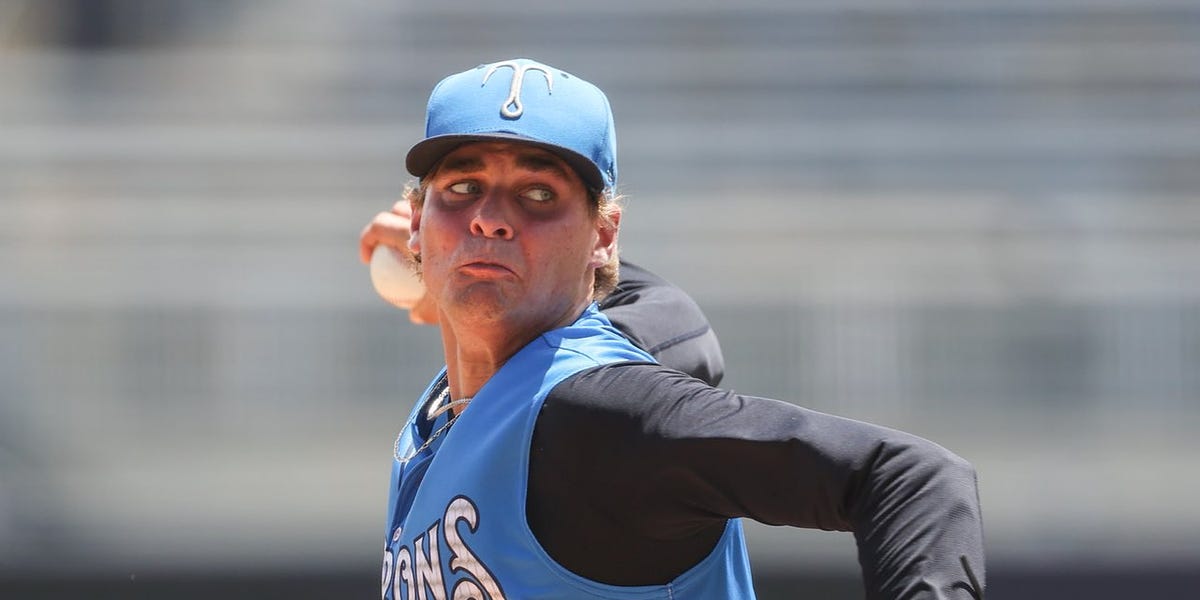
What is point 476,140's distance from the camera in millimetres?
1443

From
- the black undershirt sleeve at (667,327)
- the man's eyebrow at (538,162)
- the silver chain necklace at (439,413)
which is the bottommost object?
the silver chain necklace at (439,413)

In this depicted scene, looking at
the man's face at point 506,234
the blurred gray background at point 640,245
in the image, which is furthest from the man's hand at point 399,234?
the blurred gray background at point 640,245

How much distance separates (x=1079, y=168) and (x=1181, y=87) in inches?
28.2

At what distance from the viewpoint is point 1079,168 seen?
6.03 metres

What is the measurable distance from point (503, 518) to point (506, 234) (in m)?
0.30

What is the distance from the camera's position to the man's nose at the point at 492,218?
147cm

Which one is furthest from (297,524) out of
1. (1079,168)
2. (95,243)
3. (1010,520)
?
(1079,168)

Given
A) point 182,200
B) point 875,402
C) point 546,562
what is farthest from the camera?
point 182,200

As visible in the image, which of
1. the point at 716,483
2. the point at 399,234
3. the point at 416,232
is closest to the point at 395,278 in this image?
the point at 399,234

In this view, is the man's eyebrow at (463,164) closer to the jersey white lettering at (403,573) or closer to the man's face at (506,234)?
the man's face at (506,234)

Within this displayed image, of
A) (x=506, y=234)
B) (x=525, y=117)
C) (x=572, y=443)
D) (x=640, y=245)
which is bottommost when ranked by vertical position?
(x=572, y=443)

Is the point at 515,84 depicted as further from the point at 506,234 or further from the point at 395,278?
the point at 395,278

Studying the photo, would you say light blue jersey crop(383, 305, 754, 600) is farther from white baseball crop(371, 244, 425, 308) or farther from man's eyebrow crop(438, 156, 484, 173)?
white baseball crop(371, 244, 425, 308)

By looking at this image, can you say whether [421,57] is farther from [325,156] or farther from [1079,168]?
[1079,168]
